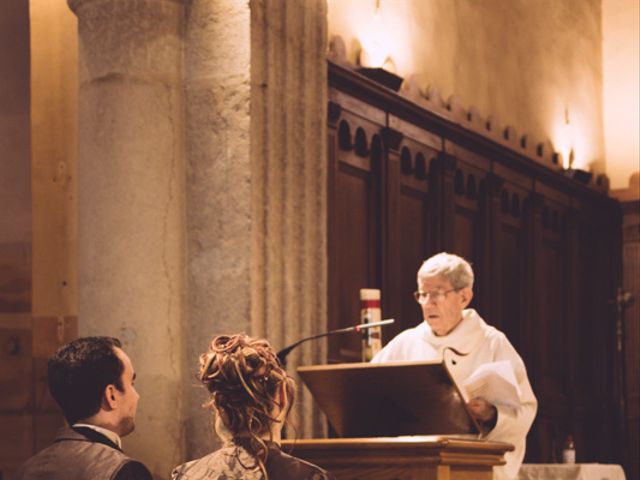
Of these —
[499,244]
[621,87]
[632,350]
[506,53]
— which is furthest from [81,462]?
[621,87]

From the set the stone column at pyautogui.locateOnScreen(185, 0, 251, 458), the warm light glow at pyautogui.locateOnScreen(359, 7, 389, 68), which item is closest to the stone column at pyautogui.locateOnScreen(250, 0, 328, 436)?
the stone column at pyautogui.locateOnScreen(185, 0, 251, 458)

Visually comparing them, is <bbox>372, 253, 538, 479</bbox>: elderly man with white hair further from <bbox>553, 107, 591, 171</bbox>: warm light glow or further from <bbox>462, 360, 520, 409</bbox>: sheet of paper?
<bbox>553, 107, 591, 171</bbox>: warm light glow

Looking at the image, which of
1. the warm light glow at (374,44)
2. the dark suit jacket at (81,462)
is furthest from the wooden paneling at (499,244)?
the dark suit jacket at (81,462)

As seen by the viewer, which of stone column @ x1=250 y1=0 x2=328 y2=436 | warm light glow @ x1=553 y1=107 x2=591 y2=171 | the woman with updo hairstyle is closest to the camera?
the woman with updo hairstyle

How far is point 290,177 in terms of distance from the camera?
638 centimetres

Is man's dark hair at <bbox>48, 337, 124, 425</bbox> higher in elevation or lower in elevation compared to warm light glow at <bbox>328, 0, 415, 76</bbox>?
lower

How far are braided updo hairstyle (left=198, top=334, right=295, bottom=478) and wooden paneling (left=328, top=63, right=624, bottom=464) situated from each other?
399 centimetres

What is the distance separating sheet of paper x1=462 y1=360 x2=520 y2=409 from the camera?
5.51 metres

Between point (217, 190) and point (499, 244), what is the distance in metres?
4.23

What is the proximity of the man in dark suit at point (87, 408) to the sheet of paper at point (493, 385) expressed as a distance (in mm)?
2004

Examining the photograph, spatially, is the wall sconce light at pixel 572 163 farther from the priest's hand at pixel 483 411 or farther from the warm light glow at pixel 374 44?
the priest's hand at pixel 483 411

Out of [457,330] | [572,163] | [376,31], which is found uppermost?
[376,31]

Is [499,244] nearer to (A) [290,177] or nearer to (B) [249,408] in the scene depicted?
(A) [290,177]

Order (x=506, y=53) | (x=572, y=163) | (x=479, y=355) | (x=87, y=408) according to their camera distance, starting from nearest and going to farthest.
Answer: (x=87, y=408), (x=479, y=355), (x=506, y=53), (x=572, y=163)
